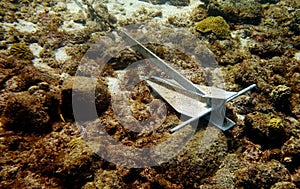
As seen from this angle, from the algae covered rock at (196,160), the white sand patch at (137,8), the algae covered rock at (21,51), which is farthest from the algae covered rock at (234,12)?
the algae covered rock at (21,51)

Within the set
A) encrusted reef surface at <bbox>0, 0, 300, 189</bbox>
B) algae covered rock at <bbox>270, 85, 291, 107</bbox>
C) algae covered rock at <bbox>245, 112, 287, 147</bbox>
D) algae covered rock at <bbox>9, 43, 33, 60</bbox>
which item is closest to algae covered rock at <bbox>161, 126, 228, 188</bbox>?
encrusted reef surface at <bbox>0, 0, 300, 189</bbox>

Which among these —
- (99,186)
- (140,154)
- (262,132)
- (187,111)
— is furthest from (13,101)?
(262,132)

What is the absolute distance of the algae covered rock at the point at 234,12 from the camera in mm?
13141

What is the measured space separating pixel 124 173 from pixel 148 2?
12.3m

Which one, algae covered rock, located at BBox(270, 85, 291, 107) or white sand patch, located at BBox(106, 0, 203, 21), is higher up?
white sand patch, located at BBox(106, 0, 203, 21)

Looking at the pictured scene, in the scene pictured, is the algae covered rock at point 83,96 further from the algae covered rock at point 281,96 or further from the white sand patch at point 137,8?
the white sand patch at point 137,8

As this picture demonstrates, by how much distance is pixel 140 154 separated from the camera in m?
6.93

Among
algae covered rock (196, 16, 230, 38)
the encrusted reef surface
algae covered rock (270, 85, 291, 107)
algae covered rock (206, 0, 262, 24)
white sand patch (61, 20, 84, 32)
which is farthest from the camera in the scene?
algae covered rock (206, 0, 262, 24)

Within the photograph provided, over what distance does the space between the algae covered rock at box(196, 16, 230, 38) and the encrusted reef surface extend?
54 millimetres

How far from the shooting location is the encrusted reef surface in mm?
6422

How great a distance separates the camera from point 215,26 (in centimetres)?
1216

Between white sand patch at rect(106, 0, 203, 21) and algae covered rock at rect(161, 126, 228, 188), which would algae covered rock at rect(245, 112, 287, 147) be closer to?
algae covered rock at rect(161, 126, 228, 188)

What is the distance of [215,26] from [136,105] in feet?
22.4

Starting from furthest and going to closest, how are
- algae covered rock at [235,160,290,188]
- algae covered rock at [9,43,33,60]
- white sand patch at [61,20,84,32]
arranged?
white sand patch at [61,20,84,32]
algae covered rock at [9,43,33,60]
algae covered rock at [235,160,290,188]
